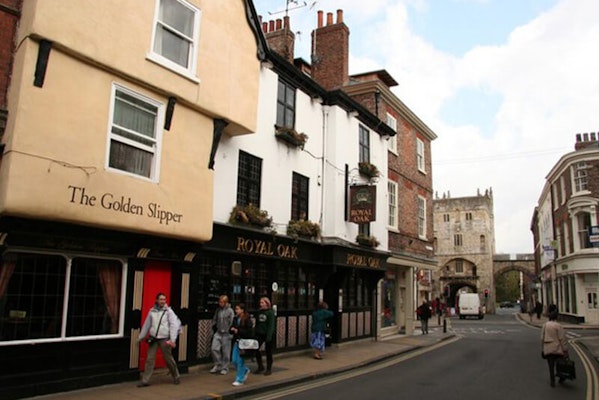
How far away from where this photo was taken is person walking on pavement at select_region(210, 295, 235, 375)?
37.4ft

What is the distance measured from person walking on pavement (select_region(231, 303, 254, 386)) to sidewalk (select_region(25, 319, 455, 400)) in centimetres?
22

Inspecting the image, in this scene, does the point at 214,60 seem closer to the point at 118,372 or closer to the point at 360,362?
the point at 118,372

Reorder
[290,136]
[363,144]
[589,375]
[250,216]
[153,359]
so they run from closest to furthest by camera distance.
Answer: [153,359] < [589,375] < [250,216] < [290,136] < [363,144]

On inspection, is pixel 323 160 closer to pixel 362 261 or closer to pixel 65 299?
pixel 362 261

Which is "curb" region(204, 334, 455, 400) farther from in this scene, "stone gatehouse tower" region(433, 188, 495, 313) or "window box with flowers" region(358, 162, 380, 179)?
"stone gatehouse tower" region(433, 188, 495, 313)

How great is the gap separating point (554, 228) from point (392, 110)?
90.0 feet

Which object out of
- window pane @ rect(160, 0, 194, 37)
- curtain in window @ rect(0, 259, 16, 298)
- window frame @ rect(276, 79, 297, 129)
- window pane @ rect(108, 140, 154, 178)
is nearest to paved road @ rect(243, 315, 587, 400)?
curtain in window @ rect(0, 259, 16, 298)

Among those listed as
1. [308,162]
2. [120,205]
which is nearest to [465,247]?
[308,162]

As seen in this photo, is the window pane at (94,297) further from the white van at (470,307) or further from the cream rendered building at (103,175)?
the white van at (470,307)

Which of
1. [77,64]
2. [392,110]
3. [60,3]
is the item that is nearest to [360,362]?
[77,64]

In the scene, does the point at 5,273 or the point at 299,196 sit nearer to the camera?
the point at 5,273

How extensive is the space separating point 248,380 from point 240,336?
983 millimetres

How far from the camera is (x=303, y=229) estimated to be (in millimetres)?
15375

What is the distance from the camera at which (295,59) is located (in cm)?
2216
